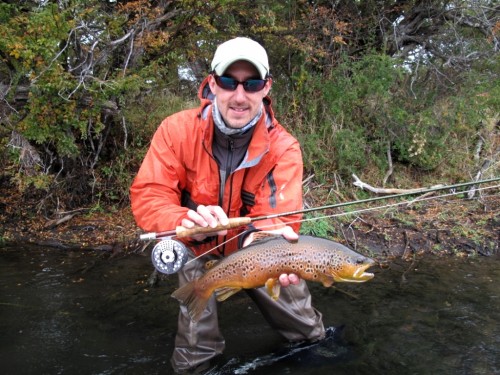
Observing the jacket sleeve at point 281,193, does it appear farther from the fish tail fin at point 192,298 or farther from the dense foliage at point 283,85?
the dense foliage at point 283,85

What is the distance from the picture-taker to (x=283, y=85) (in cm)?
947

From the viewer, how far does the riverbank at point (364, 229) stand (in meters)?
6.96

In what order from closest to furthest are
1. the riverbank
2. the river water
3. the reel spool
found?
the reel spool, the river water, the riverbank

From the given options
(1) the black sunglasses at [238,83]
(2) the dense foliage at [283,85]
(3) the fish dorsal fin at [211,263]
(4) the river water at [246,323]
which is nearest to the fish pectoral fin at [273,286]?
(3) the fish dorsal fin at [211,263]

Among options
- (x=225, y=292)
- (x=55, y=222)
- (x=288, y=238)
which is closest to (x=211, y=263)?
(x=225, y=292)

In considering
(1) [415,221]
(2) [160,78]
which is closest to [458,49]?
(1) [415,221]

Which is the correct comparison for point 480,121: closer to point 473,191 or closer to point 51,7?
point 473,191

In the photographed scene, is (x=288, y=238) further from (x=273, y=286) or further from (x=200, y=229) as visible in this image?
(x=200, y=229)

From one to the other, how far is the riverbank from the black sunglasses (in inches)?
158

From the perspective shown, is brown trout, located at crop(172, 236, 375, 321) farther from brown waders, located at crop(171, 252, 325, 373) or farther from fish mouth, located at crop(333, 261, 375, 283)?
brown waders, located at crop(171, 252, 325, 373)

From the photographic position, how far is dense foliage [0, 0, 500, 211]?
6.32 meters

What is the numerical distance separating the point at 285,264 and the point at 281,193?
71 centimetres

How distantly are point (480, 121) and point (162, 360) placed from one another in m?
7.85

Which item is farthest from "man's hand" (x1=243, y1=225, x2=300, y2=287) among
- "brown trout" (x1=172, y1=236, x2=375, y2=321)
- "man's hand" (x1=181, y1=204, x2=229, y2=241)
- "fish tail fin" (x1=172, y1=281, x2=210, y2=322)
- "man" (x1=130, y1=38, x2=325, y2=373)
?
"fish tail fin" (x1=172, y1=281, x2=210, y2=322)
